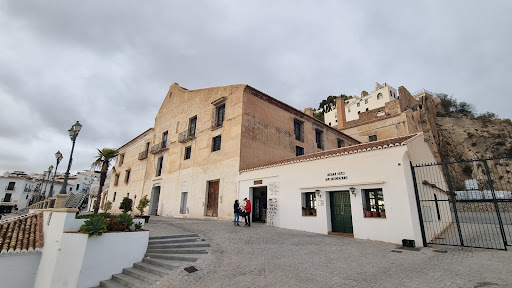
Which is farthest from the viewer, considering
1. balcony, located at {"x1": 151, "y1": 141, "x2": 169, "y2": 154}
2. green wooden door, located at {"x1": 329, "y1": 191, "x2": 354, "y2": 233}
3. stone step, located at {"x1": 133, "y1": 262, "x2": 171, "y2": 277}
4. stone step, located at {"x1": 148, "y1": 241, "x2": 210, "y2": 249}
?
balcony, located at {"x1": 151, "y1": 141, "x2": 169, "y2": 154}

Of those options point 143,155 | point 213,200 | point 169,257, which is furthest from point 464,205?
point 143,155

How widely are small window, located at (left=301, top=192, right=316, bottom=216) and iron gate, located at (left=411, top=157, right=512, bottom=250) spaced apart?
451 cm

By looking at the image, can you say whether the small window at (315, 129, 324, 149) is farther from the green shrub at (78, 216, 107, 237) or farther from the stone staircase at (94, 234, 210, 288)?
the green shrub at (78, 216, 107, 237)

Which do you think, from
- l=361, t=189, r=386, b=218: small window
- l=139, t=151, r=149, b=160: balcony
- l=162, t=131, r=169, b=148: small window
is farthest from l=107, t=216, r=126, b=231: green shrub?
l=139, t=151, r=149, b=160: balcony

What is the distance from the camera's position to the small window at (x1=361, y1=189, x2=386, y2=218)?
955cm

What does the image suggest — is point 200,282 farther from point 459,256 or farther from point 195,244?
point 459,256

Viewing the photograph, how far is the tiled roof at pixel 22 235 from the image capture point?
920 centimetres

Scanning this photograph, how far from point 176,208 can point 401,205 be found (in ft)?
56.8

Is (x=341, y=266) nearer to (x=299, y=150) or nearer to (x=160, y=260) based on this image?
(x=160, y=260)

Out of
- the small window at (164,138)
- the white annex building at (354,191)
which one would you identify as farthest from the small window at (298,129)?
the small window at (164,138)

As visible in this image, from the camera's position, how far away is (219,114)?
19.7 meters

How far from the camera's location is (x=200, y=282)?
5.39 m

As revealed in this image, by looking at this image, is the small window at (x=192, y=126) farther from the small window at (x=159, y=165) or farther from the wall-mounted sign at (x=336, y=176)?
the wall-mounted sign at (x=336, y=176)

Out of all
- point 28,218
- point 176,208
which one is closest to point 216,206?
point 176,208
